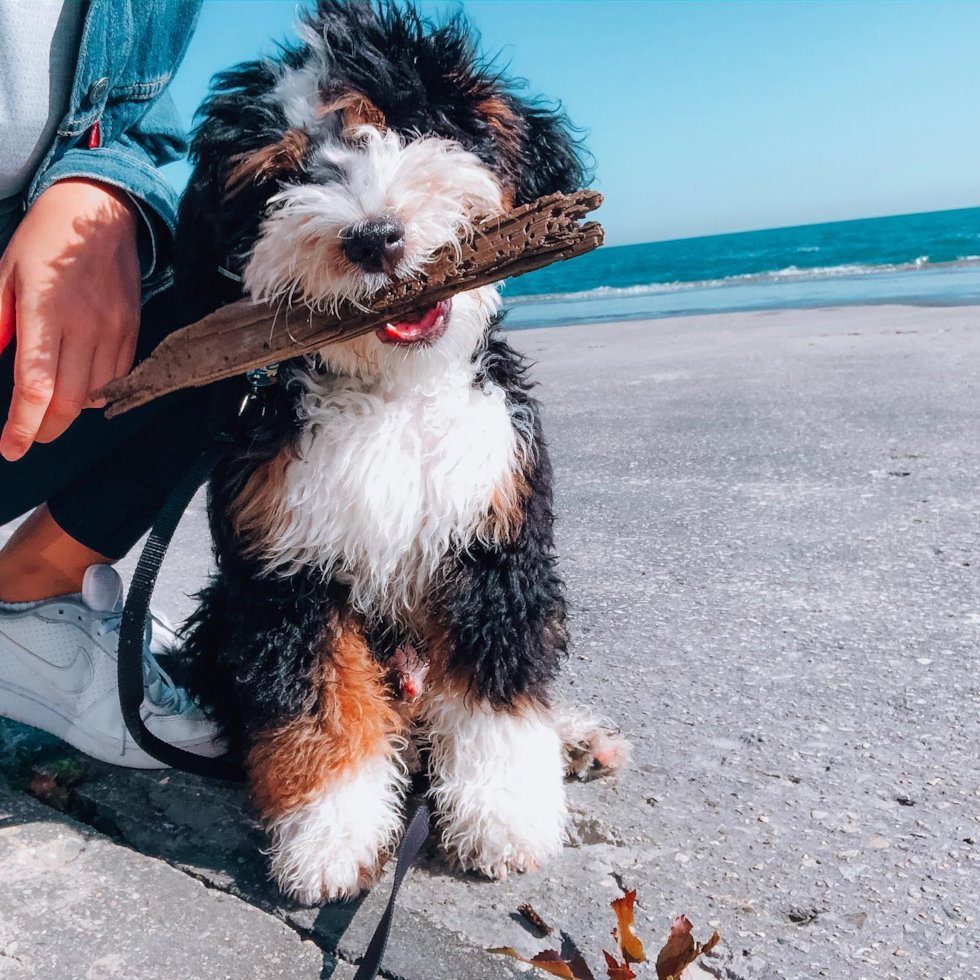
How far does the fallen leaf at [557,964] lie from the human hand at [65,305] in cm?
115

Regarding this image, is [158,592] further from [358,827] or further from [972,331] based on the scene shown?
[972,331]

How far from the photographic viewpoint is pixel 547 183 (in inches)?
75.6

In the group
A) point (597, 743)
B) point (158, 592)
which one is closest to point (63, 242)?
point (597, 743)

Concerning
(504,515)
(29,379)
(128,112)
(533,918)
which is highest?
(128,112)

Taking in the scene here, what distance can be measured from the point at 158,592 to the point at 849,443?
300cm

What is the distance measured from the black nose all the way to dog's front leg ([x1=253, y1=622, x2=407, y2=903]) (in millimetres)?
660

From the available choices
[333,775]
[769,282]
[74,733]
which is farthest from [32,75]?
[769,282]

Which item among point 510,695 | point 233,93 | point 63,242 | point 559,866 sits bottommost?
point 559,866

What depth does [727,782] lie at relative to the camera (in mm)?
1815

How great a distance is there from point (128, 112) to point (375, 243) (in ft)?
3.11

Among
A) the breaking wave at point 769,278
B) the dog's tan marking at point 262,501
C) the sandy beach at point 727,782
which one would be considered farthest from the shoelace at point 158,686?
the breaking wave at point 769,278

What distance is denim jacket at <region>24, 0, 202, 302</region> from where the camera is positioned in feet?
6.08

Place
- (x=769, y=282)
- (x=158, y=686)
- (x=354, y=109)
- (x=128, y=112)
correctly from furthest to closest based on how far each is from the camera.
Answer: (x=769, y=282) → (x=158, y=686) → (x=128, y=112) → (x=354, y=109)

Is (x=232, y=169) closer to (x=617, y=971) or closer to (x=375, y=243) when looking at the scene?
(x=375, y=243)
